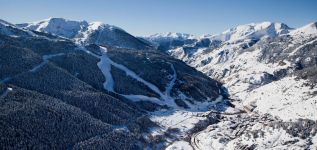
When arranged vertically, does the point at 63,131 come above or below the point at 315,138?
below

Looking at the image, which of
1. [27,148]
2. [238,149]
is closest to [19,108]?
[27,148]

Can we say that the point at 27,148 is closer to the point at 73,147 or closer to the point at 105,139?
the point at 73,147

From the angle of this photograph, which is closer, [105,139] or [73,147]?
→ [73,147]

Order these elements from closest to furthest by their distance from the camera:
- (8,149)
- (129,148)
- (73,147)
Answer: (8,149) < (73,147) < (129,148)

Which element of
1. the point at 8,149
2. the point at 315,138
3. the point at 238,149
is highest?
the point at 315,138

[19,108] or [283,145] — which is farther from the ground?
[283,145]

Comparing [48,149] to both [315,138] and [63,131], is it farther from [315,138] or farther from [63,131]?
[315,138]

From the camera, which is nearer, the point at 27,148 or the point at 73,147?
the point at 27,148

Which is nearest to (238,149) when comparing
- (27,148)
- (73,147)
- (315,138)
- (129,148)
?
(315,138)

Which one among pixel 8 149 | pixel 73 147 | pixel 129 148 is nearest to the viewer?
pixel 8 149
